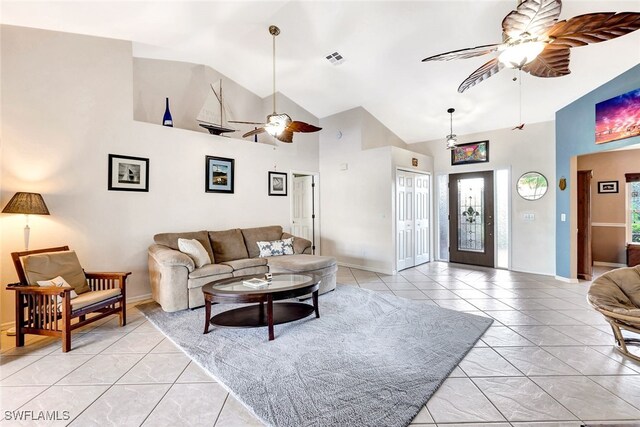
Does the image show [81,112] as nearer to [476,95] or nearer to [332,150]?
[332,150]

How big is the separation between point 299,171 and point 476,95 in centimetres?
365

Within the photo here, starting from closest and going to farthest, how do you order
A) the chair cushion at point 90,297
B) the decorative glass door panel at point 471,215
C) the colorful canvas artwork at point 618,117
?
the chair cushion at point 90,297
the colorful canvas artwork at point 618,117
the decorative glass door panel at point 471,215

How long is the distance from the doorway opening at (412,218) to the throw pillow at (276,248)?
7.06 ft

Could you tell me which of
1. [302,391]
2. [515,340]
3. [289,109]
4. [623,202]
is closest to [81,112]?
[289,109]

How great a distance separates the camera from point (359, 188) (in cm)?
598

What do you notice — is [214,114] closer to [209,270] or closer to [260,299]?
[209,270]

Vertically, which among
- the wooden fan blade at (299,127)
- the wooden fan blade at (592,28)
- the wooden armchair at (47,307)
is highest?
the wooden fan blade at (592,28)

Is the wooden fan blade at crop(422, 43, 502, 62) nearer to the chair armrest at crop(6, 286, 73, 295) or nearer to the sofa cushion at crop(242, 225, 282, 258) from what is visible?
the chair armrest at crop(6, 286, 73, 295)

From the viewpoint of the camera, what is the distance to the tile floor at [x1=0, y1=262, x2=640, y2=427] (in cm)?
179

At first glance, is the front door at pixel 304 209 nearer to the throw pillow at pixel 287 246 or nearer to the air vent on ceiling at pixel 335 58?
the throw pillow at pixel 287 246

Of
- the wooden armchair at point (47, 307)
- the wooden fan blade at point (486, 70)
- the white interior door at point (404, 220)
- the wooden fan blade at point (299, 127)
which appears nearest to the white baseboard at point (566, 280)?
the white interior door at point (404, 220)

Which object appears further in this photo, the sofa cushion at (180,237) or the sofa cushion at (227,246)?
the sofa cushion at (227,246)

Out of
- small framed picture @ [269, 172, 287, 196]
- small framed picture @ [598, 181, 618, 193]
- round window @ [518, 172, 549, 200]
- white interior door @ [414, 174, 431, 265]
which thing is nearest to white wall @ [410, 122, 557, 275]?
round window @ [518, 172, 549, 200]

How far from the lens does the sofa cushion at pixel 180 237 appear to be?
13.7ft
